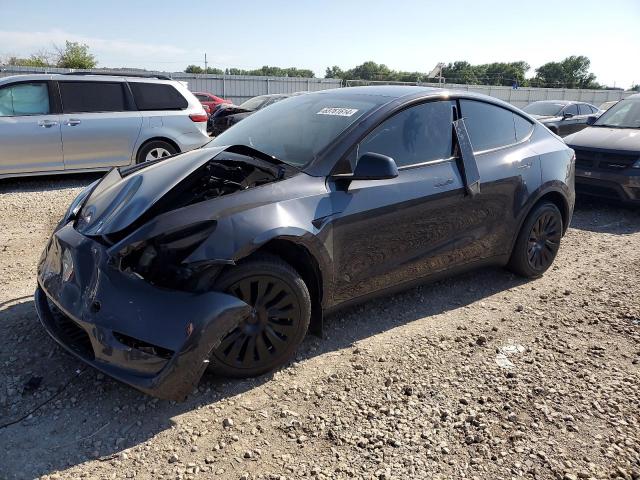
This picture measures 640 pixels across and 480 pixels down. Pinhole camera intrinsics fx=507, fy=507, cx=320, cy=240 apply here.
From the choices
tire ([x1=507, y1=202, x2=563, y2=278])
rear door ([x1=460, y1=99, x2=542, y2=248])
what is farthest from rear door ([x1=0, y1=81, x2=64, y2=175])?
tire ([x1=507, y1=202, x2=563, y2=278])

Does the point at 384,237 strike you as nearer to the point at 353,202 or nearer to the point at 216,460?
the point at 353,202

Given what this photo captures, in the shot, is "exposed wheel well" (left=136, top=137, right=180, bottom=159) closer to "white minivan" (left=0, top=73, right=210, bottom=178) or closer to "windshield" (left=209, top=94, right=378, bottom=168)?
"white minivan" (left=0, top=73, right=210, bottom=178)

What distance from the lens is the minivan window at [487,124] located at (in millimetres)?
4059

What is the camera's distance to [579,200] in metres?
7.83

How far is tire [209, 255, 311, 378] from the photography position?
2779mm

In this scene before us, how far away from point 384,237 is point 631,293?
2.55 metres

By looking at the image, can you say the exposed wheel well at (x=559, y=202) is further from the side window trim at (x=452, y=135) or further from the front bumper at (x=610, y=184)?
the front bumper at (x=610, y=184)

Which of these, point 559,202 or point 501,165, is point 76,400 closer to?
point 501,165

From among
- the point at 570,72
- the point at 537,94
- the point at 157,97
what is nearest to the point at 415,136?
the point at 157,97

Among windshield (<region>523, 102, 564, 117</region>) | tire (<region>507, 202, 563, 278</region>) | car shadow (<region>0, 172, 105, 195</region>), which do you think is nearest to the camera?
tire (<region>507, 202, 563, 278</region>)

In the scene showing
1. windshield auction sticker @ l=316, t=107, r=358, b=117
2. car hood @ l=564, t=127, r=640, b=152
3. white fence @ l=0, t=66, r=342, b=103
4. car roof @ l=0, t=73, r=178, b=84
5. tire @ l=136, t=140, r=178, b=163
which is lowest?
tire @ l=136, t=140, r=178, b=163

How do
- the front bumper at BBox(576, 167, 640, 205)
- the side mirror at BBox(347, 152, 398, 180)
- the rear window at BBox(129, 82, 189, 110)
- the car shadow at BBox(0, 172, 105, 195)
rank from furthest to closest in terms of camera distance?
the rear window at BBox(129, 82, 189, 110) < the car shadow at BBox(0, 172, 105, 195) < the front bumper at BBox(576, 167, 640, 205) < the side mirror at BBox(347, 152, 398, 180)

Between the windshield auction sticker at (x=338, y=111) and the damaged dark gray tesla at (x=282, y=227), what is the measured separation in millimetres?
17

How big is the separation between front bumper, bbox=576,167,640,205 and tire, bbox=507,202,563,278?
2.86 meters
